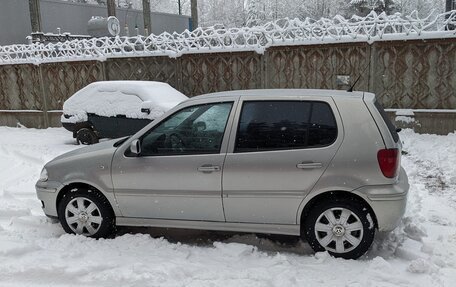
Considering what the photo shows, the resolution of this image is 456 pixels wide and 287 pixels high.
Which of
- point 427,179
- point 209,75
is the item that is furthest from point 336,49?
point 427,179

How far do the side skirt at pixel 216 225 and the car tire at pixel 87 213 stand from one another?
5.5 inches

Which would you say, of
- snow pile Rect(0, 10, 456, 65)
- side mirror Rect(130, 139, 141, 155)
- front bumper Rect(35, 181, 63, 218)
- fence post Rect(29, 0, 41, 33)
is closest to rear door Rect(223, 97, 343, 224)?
side mirror Rect(130, 139, 141, 155)

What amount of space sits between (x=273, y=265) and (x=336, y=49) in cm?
722

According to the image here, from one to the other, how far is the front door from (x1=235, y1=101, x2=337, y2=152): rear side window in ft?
0.80

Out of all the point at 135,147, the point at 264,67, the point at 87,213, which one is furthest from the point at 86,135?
the point at 135,147

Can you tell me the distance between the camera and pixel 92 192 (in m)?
4.60

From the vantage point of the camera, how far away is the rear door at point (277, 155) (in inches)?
155

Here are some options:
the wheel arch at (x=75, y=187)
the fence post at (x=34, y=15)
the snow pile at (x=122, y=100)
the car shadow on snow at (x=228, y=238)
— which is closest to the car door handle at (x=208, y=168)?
the car shadow on snow at (x=228, y=238)

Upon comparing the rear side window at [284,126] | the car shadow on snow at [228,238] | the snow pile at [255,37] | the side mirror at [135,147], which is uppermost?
the snow pile at [255,37]

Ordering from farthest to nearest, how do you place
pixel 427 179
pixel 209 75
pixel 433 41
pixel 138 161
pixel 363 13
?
pixel 363 13, pixel 209 75, pixel 433 41, pixel 427 179, pixel 138 161

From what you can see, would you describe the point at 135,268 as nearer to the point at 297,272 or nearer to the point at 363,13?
the point at 297,272

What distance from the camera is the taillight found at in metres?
3.81

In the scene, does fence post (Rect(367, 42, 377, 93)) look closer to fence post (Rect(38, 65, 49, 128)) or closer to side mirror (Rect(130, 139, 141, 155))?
side mirror (Rect(130, 139, 141, 155))

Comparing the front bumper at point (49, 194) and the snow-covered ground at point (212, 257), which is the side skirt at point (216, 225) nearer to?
the snow-covered ground at point (212, 257)
